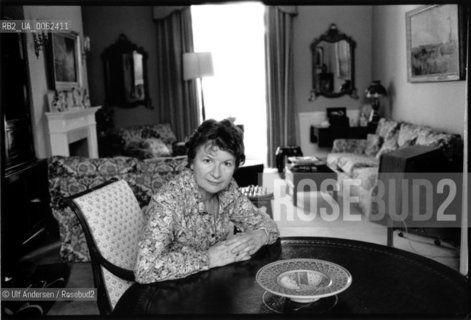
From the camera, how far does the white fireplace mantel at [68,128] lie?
3.68 m

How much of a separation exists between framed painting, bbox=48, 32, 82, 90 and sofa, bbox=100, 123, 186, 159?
26.6 inches

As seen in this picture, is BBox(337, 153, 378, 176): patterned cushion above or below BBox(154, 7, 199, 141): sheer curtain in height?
below

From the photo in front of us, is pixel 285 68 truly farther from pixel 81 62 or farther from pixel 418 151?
pixel 418 151

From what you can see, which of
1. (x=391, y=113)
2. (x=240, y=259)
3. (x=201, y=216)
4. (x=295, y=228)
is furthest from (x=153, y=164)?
(x=391, y=113)

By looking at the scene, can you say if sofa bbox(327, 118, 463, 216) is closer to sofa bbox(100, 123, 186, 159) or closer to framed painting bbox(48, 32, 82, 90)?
sofa bbox(100, 123, 186, 159)

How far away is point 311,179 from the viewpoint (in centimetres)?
388

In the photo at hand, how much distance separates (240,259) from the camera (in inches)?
48.8

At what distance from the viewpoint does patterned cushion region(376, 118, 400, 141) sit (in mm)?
4293

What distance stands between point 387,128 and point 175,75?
2.68m

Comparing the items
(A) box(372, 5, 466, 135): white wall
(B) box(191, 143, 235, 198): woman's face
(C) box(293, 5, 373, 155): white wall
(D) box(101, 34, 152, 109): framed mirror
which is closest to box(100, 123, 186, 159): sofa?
(D) box(101, 34, 152, 109): framed mirror

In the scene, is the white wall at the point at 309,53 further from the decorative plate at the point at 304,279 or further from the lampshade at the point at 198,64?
the decorative plate at the point at 304,279

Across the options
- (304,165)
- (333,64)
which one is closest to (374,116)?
(333,64)

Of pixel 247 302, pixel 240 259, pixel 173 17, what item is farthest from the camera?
pixel 173 17

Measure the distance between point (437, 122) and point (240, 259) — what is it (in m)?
3.17
